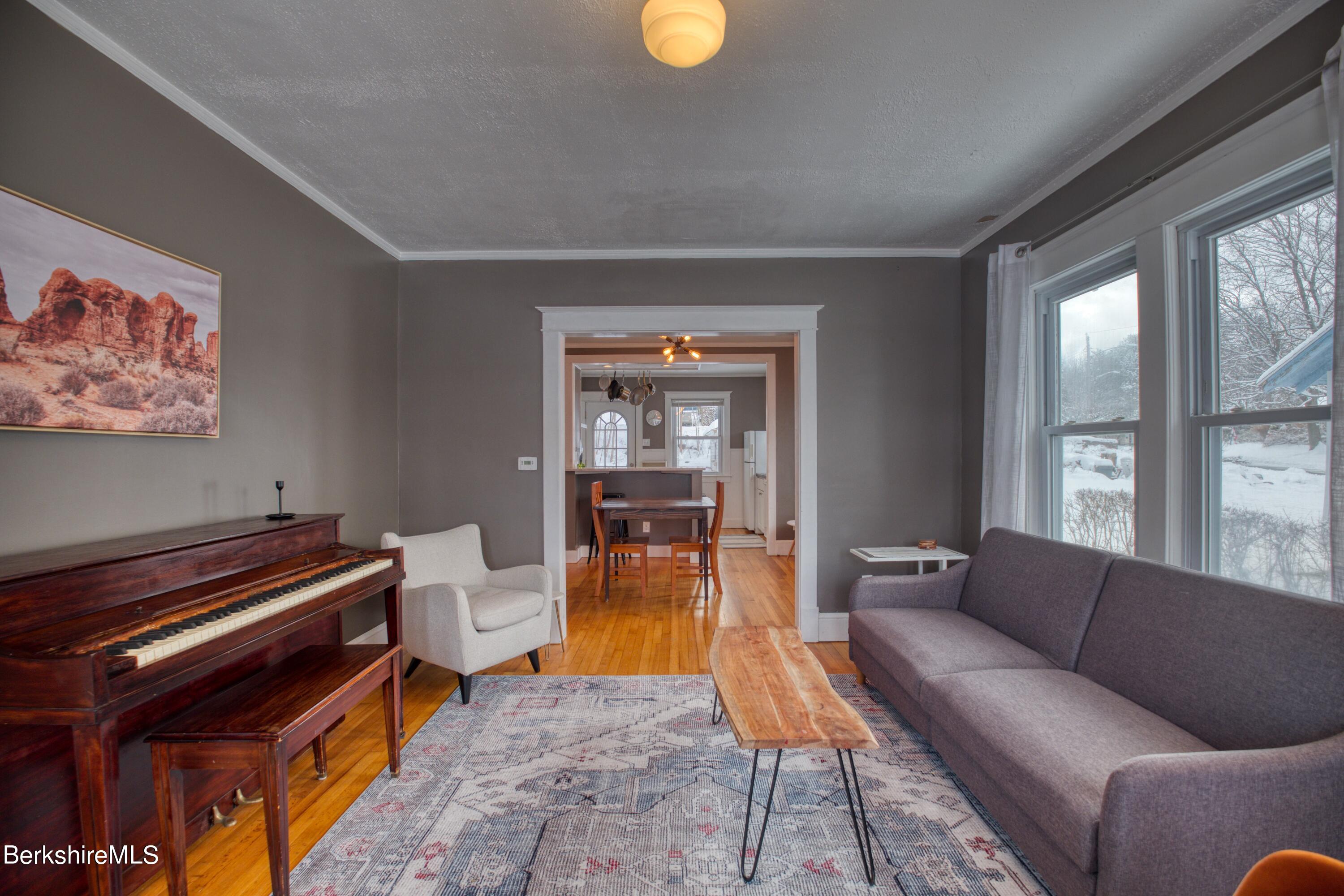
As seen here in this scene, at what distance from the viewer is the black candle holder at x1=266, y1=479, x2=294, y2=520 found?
2.32 meters

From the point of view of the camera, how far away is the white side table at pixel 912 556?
3.37 m

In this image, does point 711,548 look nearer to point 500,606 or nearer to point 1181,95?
point 500,606

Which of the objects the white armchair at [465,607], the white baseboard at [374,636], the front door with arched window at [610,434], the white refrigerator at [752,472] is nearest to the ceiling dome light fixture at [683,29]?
the white armchair at [465,607]

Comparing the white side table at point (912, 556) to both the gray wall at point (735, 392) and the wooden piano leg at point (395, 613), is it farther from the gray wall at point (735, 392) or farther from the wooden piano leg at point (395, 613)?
the gray wall at point (735, 392)

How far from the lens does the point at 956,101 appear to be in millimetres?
2186

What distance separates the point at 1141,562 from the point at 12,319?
3600 millimetres

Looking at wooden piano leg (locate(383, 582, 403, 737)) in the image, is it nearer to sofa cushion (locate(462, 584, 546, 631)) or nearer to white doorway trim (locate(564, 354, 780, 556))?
sofa cushion (locate(462, 584, 546, 631))

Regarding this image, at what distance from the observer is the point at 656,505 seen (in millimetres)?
5195

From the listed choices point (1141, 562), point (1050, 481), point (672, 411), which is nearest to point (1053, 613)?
point (1141, 562)

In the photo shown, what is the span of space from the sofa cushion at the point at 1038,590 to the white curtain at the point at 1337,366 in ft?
2.30

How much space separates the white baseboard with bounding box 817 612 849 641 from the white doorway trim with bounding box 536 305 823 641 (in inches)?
1.2

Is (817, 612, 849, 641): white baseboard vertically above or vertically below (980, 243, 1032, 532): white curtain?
below

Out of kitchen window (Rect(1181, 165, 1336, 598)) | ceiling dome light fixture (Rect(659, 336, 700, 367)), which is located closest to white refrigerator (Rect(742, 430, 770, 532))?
ceiling dome light fixture (Rect(659, 336, 700, 367))

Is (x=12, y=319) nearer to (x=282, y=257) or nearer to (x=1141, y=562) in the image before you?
(x=282, y=257)
